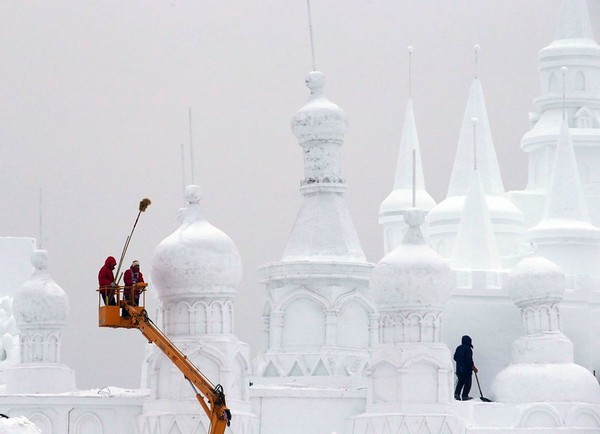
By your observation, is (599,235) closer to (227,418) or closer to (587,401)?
(587,401)

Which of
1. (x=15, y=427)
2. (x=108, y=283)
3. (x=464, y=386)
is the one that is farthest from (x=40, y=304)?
(x=15, y=427)

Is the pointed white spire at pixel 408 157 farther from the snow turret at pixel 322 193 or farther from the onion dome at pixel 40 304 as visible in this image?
the onion dome at pixel 40 304

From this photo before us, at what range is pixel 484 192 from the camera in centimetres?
4994

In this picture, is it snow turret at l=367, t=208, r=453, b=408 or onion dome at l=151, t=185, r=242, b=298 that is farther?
snow turret at l=367, t=208, r=453, b=408

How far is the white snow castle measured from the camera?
129 feet

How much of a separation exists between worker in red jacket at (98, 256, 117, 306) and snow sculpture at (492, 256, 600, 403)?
33.4ft

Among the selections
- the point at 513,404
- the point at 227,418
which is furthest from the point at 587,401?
the point at 227,418

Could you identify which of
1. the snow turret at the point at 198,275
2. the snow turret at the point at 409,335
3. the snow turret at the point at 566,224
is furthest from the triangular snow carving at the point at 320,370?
the snow turret at the point at 566,224

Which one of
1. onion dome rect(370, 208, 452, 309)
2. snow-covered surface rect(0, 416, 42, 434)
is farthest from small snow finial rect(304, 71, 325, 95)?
snow-covered surface rect(0, 416, 42, 434)

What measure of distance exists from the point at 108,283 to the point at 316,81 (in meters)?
10.6

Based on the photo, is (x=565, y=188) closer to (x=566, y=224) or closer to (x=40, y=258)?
(x=566, y=224)

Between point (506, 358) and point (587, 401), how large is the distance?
3703 millimetres

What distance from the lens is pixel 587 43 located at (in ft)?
172

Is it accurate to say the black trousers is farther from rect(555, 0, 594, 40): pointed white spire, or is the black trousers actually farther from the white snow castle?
rect(555, 0, 594, 40): pointed white spire
